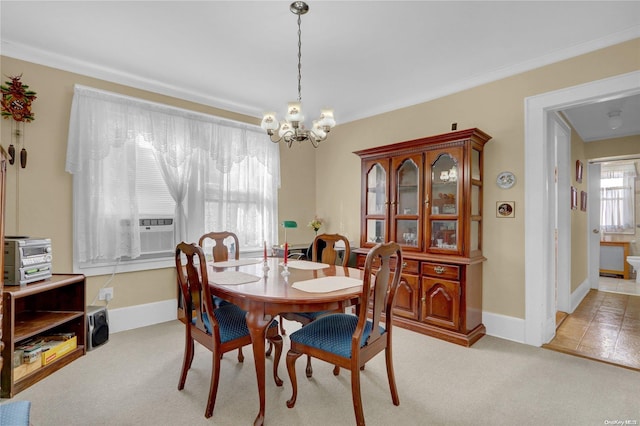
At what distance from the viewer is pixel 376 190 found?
375cm

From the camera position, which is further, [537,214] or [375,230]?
[375,230]

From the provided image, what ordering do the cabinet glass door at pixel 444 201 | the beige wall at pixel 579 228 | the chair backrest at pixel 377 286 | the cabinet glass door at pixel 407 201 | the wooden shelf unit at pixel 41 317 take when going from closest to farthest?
the chair backrest at pixel 377 286
the wooden shelf unit at pixel 41 317
the cabinet glass door at pixel 444 201
the cabinet glass door at pixel 407 201
the beige wall at pixel 579 228

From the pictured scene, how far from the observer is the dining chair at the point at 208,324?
1.85 metres

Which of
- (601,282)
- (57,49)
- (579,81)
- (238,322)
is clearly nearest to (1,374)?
(238,322)

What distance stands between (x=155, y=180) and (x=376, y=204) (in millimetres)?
2504

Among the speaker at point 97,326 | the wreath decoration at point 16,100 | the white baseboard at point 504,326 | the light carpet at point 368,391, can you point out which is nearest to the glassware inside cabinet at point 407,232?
the white baseboard at point 504,326

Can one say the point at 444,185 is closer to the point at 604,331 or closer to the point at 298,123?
the point at 298,123

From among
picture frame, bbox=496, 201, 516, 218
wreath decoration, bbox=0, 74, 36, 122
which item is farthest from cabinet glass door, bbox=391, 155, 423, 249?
wreath decoration, bbox=0, 74, 36, 122

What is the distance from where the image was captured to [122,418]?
1829mm

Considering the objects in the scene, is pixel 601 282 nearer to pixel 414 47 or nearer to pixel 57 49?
pixel 414 47

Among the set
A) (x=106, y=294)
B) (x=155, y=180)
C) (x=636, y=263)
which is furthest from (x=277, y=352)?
(x=636, y=263)

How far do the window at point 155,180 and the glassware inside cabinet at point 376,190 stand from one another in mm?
1355

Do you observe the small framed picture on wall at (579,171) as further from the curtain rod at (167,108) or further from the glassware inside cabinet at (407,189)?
the curtain rod at (167,108)

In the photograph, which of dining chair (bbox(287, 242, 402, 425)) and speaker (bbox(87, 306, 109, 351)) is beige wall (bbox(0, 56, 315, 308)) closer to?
speaker (bbox(87, 306, 109, 351))
